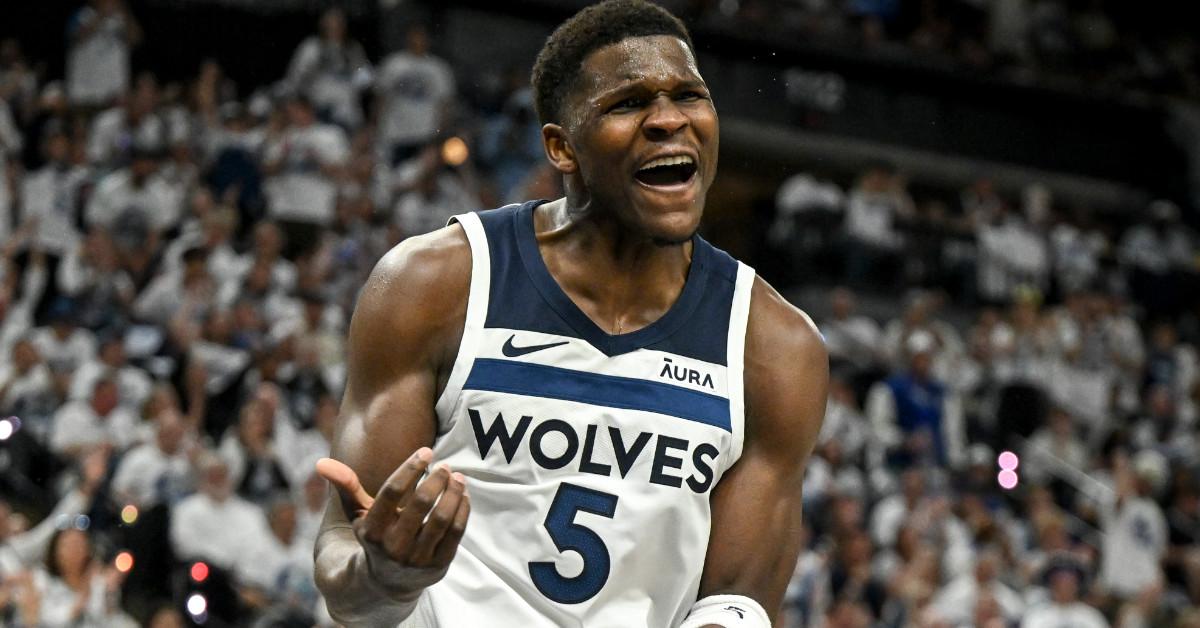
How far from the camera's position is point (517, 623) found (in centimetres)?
339

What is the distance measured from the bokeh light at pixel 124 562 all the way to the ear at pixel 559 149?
5.86 metres

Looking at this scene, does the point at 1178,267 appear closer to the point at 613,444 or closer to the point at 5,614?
the point at 5,614

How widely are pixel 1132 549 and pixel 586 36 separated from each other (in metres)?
11.6

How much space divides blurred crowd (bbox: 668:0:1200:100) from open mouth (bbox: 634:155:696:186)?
1494 centimetres

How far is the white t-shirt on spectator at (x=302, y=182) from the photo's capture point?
39.9 feet

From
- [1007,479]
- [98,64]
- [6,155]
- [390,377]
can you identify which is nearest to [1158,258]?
[1007,479]

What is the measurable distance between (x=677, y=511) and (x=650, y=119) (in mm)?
804

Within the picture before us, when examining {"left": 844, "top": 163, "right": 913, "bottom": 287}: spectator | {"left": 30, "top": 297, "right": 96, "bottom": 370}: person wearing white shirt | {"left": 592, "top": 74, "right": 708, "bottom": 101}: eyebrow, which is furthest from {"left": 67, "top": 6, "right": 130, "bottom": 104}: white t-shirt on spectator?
{"left": 592, "top": 74, "right": 708, "bottom": 101}: eyebrow

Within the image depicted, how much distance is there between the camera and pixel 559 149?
141 inches

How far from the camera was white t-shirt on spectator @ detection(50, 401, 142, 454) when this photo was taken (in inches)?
372

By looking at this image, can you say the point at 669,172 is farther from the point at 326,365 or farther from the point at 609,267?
the point at 326,365

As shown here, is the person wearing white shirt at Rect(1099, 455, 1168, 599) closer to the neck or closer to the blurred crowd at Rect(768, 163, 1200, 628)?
the blurred crowd at Rect(768, 163, 1200, 628)

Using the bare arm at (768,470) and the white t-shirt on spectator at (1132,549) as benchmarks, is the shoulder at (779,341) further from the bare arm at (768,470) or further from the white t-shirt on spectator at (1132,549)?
the white t-shirt on spectator at (1132,549)

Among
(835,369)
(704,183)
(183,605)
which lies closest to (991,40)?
(835,369)
